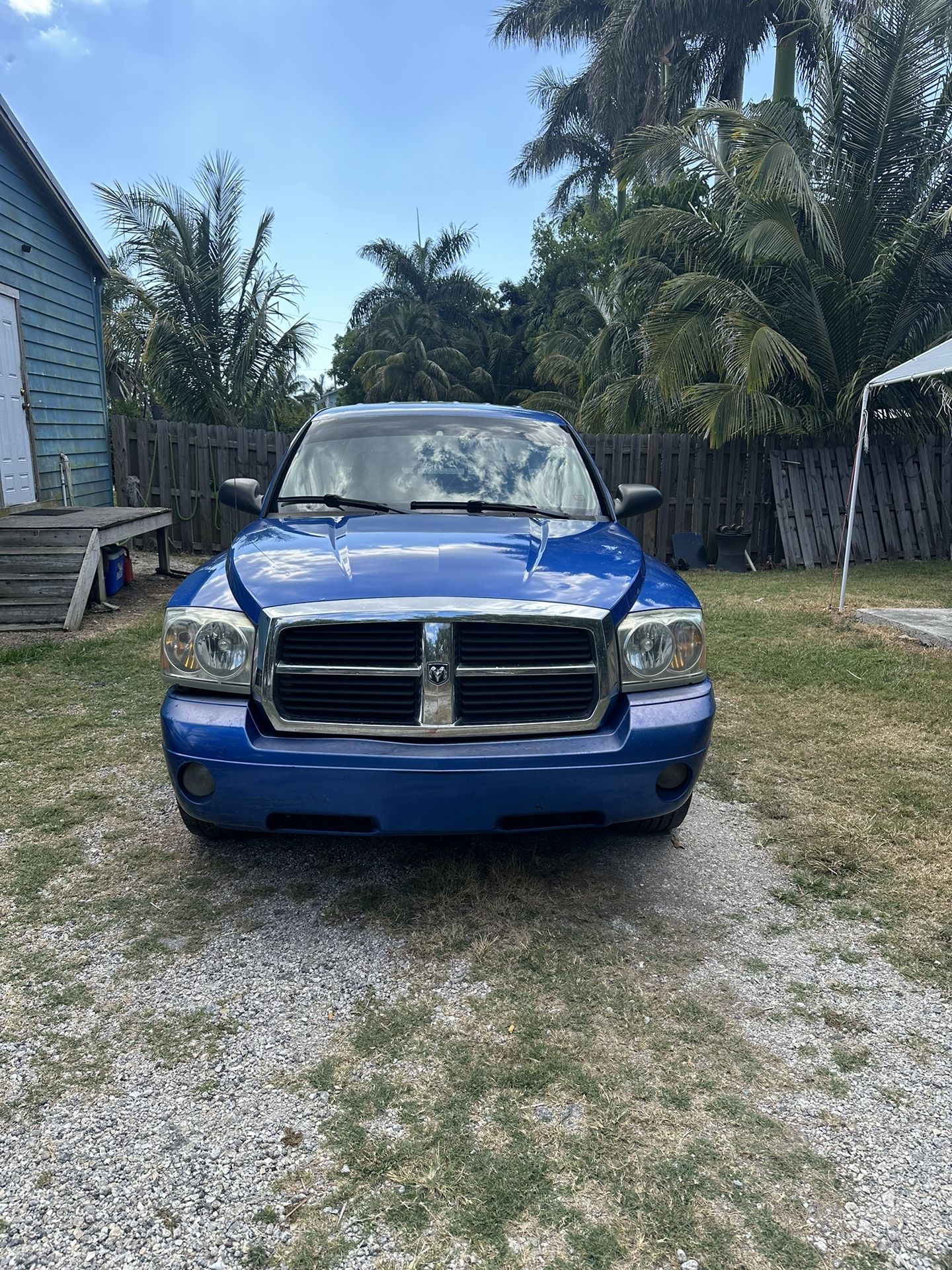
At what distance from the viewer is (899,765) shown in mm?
4145

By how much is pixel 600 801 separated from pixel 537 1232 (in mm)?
1188

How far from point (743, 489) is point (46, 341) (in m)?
10.3

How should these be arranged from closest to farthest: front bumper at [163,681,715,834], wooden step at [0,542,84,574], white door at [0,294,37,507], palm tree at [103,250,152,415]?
front bumper at [163,681,715,834] < wooden step at [0,542,84,574] < white door at [0,294,37,507] < palm tree at [103,250,152,415]

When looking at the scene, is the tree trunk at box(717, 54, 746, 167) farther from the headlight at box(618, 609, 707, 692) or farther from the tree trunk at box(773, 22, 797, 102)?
the headlight at box(618, 609, 707, 692)

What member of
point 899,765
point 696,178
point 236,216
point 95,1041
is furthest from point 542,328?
point 95,1041

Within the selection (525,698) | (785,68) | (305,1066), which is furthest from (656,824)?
(785,68)

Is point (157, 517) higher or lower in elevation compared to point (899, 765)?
higher

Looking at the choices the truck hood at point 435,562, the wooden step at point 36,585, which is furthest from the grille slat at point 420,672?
the wooden step at point 36,585

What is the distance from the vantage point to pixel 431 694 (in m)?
2.53

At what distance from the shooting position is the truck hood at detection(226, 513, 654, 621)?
8.59 feet

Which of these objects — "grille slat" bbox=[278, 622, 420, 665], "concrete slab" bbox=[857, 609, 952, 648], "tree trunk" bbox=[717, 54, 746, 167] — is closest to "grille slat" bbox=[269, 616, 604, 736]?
"grille slat" bbox=[278, 622, 420, 665]

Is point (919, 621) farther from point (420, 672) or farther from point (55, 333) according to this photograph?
point (55, 333)

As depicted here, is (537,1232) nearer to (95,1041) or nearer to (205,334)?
(95,1041)

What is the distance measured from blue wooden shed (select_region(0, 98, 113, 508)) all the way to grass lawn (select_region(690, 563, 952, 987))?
8538 millimetres
